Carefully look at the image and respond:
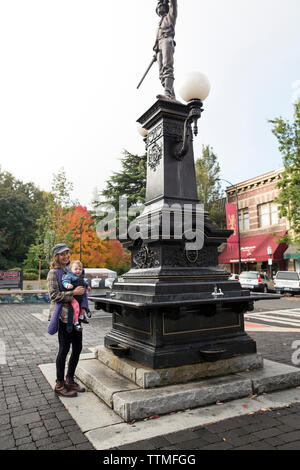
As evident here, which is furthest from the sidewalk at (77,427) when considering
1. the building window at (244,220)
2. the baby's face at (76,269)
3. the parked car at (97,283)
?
the building window at (244,220)

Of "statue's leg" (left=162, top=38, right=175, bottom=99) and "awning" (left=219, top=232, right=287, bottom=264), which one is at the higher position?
"statue's leg" (left=162, top=38, right=175, bottom=99)

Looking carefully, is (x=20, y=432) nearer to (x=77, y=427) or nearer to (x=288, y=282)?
(x=77, y=427)

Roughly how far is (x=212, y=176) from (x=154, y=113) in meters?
31.6

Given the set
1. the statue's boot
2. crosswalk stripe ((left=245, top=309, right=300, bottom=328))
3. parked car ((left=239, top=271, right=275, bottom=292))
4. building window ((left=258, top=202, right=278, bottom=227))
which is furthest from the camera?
building window ((left=258, top=202, right=278, bottom=227))

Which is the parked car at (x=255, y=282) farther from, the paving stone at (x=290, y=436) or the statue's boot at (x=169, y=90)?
the paving stone at (x=290, y=436)

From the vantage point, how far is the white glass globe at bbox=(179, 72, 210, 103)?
4.25 meters

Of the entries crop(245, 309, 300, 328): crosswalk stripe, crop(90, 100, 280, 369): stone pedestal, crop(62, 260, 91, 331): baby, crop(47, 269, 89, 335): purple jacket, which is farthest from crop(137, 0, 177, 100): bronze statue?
crop(245, 309, 300, 328): crosswalk stripe

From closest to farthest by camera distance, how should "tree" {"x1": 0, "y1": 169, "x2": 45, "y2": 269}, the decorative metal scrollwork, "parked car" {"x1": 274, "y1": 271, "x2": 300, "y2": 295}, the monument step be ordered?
the monument step < the decorative metal scrollwork < "parked car" {"x1": 274, "y1": 271, "x2": 300, "y2": 295} < "tree" {"x1": 0, "y1": 169, "x2": 45, "y2": 269}

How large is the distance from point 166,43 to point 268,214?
25603 mm

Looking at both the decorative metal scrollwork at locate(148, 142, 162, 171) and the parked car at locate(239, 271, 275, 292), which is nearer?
the decorative metal scrollwork at locate(148, 142, 162, 171)

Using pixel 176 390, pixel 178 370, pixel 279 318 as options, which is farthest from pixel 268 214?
pixel 176 390

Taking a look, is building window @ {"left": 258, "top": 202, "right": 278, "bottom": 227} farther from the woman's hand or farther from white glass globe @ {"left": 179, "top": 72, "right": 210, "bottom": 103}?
the woman's hand

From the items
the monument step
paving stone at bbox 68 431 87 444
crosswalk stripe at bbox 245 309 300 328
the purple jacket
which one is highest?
the purple jacket

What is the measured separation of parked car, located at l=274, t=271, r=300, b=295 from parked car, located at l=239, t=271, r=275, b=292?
98 cm
